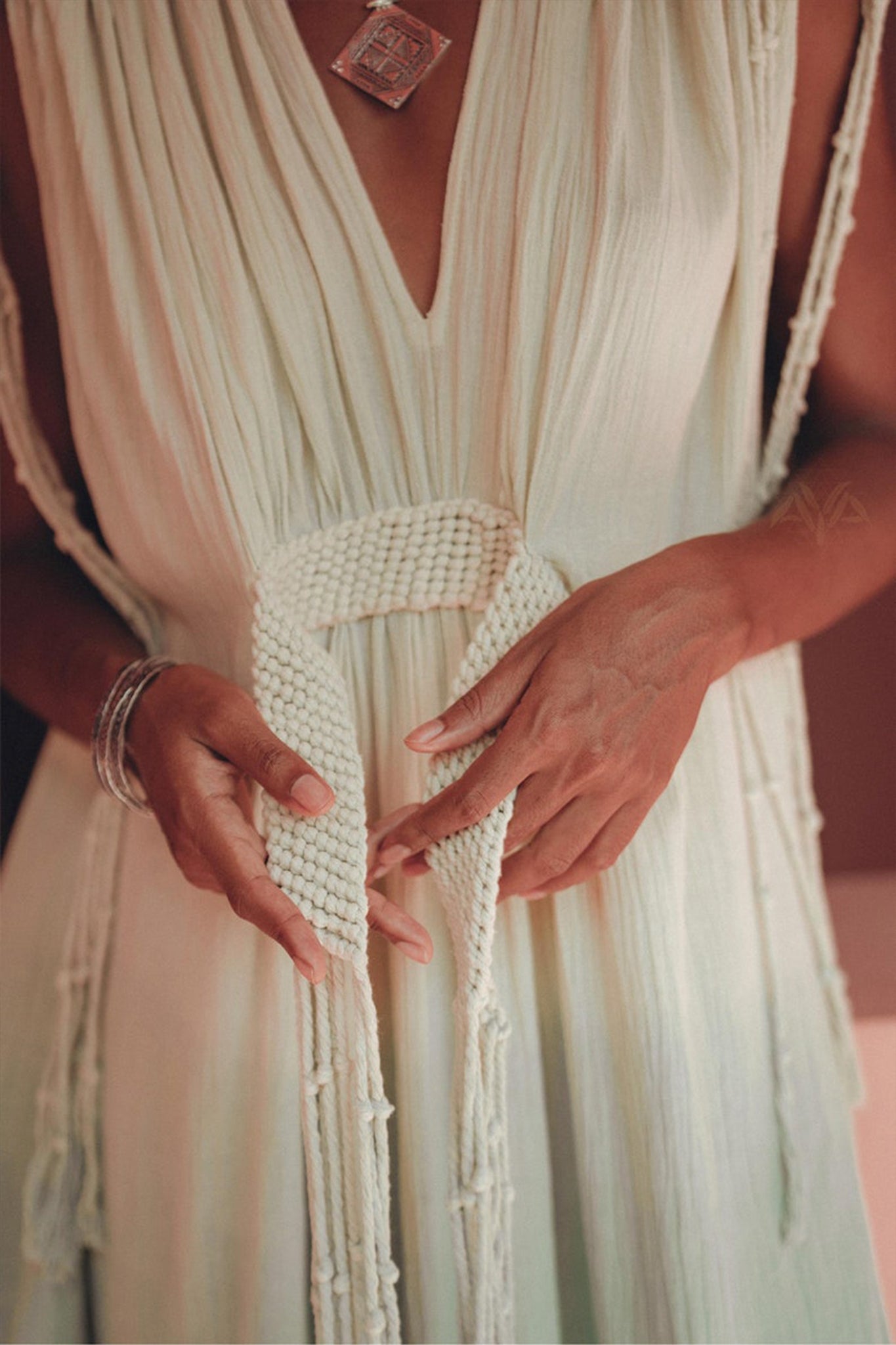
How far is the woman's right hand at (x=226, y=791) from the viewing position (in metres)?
0.44

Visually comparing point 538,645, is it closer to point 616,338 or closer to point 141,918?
point 616,338

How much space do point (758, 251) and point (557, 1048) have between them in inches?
15.7

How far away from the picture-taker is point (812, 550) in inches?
21.4

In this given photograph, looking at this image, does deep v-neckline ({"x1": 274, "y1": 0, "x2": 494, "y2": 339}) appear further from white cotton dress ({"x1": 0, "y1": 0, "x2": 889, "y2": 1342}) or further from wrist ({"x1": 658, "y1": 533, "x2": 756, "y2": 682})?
wrist ({"x1": 658, "y1": 533, "x2": 756, "y2": 682})

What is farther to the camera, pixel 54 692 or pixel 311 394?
pixel 54 692

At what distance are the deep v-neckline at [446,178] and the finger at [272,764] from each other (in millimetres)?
205

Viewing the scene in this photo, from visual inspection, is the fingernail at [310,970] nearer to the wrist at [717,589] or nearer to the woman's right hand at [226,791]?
the woman's right hand at [226,791]

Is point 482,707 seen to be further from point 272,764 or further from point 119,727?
point 119,727

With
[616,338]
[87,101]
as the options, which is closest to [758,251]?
[616,338]

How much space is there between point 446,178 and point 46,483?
296 mm

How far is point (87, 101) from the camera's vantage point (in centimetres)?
53

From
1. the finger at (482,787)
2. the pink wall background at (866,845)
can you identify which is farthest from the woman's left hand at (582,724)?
the pink wall background at (866,845)

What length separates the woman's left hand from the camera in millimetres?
449

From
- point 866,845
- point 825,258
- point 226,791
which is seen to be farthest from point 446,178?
point 866,845
